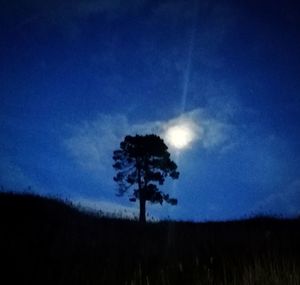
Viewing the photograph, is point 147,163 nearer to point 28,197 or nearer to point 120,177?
point 120,177

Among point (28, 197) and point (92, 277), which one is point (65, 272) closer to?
point (92, 277)

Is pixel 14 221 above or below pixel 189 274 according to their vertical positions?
above

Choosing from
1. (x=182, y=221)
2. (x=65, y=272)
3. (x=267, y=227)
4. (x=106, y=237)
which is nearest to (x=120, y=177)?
(x=182, y=221)

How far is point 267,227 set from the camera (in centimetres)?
2420

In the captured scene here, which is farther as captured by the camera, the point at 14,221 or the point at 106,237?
the point at 14,221

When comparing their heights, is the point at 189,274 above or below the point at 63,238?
below

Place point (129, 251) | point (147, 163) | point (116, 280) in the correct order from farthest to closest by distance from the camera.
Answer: point (147, 163)
point (129, 251)
point (116, 280)

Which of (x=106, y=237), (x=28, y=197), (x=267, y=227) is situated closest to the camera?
(x=106, y=237)

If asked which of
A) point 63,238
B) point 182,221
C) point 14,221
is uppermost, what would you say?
point 182,221

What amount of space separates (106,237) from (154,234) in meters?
3.49

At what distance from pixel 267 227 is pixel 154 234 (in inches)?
313

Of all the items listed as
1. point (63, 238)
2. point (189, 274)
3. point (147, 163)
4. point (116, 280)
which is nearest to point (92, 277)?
point (116, 280)

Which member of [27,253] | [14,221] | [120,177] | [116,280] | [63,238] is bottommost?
[116,280]

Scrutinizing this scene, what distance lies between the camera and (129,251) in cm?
1316
